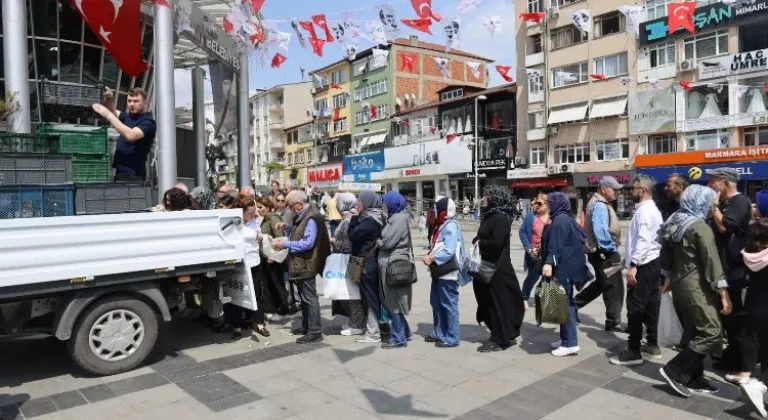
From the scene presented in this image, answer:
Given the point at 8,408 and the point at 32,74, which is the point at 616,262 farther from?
the point at 32,74

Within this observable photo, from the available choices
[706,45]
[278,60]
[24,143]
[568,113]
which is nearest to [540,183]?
[568,113]

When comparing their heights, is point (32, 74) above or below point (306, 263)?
above

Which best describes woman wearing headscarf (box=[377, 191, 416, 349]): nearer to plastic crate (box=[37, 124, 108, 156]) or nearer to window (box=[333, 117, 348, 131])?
plastic crate (box=[37, 124, 108, 156])

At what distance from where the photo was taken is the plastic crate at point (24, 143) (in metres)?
5.31

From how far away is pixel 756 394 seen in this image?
3.98 metres

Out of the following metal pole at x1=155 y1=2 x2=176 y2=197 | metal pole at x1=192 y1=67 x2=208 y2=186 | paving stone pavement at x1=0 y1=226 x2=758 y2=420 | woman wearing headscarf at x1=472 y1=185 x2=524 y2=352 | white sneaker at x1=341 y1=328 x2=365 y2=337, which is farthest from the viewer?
metal pole at x1=192 y1=67 x2=208 y2=186

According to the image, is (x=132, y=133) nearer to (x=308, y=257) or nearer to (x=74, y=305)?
(x=74, y=305)

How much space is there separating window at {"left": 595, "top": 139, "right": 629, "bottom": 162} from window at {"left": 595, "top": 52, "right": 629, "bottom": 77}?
13.5 feet

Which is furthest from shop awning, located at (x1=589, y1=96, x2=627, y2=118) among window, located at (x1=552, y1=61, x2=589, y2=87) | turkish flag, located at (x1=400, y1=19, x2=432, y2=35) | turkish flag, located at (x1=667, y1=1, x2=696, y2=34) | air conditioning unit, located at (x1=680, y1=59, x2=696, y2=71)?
turkish flag, located at (x1=400, y1=19, x2=432, y2=35)

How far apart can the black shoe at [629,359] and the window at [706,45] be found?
98.1 feet

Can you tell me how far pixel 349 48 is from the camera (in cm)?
1366

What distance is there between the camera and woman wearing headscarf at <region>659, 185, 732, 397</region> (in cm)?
433

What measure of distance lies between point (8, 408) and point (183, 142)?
14.3m

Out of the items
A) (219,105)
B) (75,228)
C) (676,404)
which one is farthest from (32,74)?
(676,404)
